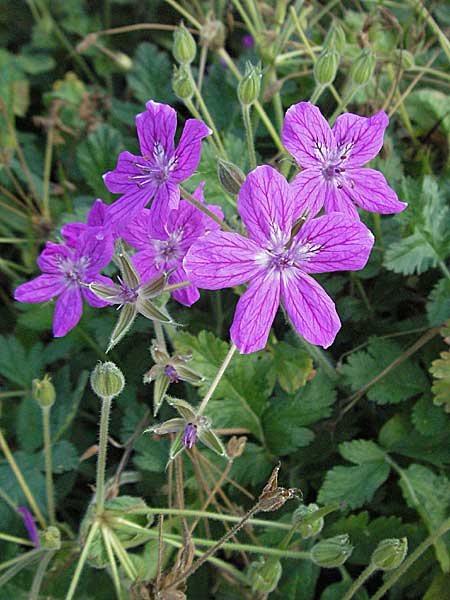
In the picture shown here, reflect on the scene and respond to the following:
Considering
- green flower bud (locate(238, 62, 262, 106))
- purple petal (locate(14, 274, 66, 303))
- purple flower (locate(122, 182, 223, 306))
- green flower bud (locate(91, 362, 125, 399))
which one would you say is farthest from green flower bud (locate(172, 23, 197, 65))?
green flower bud (locate(91, 362, 125, 399))

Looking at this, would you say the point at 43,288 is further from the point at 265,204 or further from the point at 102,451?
the point at 265,204

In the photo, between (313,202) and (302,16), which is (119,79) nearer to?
(302,16)

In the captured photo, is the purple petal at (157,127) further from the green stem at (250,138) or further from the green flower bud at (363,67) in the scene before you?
the green flower bud at (363,67)

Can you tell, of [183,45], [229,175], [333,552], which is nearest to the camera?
[229,175]

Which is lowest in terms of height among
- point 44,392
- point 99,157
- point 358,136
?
point 44,392

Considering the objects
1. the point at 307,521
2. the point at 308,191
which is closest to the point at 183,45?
the point at 308,191

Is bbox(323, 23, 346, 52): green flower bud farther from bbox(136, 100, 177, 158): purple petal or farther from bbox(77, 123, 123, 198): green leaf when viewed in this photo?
bbox(77, 123, 123, 198): green leaf

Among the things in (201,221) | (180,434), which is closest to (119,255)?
(201,221)
